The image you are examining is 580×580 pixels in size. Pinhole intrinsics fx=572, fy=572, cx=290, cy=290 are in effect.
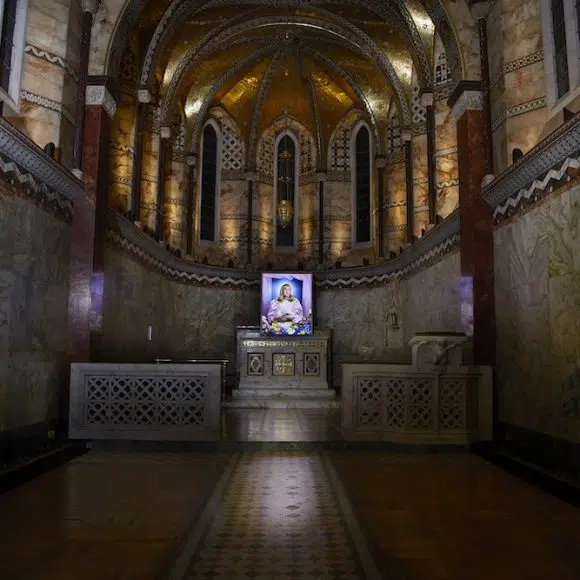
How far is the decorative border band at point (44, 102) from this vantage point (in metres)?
8.74

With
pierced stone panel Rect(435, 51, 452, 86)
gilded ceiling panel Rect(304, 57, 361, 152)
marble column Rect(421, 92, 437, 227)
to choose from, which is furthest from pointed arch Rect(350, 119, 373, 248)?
pierced stone panel Rect(435, 51, 452, 86)

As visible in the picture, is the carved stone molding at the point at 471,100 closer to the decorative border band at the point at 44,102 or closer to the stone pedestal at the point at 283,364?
the decorative border band at the point at 44,102

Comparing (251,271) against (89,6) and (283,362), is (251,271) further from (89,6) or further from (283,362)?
(89,6)

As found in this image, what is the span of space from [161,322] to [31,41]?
26.3 feet

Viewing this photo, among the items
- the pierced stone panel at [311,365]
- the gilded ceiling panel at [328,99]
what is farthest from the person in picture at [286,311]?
the gilded ceiling panel at [328,99]

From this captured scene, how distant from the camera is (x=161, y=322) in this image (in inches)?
601

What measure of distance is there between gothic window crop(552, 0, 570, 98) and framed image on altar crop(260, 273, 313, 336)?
9422mm

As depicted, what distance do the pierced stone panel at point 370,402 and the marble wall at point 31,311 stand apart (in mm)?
4535

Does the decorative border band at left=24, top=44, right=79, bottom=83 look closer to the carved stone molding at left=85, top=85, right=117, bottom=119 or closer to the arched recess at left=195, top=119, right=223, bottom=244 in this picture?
the carved stone molding at left=85, top=85, right=117, bottom=119

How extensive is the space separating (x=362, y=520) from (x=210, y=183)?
1594cm

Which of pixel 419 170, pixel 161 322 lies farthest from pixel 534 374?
pixel 161 322

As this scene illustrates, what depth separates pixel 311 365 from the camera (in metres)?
15.7

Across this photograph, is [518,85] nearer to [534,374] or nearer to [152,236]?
[534,374]

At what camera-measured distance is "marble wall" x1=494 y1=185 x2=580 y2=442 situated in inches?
264
